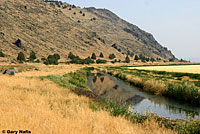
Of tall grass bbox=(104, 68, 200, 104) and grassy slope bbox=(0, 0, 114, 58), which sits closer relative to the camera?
tall grass bbox=(104, 68, 200, 104)

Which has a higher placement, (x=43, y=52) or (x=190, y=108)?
(x=43, y=52)

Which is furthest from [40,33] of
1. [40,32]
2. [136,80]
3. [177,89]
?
[177,89]

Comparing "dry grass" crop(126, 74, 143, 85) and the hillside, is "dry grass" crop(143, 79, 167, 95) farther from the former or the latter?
the hillside

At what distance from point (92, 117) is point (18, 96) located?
19.0 feet

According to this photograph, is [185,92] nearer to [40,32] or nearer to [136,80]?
[136,80]

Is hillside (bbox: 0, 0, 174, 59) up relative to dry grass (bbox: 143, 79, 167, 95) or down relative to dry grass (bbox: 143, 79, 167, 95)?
up

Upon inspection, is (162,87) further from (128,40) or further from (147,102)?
(128,40)

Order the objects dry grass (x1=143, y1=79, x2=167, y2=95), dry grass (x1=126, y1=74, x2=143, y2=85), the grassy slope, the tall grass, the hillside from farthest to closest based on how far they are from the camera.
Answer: the grassy slope → the hillside → dry grass (x1=126, y1=74, x2=143, y2=85) → dry grass (x1=143, y1=79, x2=167, y2=95) → the tall grass

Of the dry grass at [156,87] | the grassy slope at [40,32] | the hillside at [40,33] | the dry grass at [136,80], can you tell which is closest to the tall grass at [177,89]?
the dry grass at [156,87]

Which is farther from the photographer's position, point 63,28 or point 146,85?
point 63,28

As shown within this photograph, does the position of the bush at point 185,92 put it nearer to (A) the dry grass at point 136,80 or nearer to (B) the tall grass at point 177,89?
(B) the tall grass at point 177,89

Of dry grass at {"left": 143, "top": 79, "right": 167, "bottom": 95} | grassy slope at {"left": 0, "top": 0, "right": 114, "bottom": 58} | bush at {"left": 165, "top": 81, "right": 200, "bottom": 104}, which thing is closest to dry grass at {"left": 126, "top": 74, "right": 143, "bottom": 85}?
dry grass at {"left": 143, "top": 79, "right": 167, "bottom": 95}

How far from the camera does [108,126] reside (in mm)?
6883

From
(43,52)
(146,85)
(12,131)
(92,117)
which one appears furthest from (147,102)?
(43,52)
